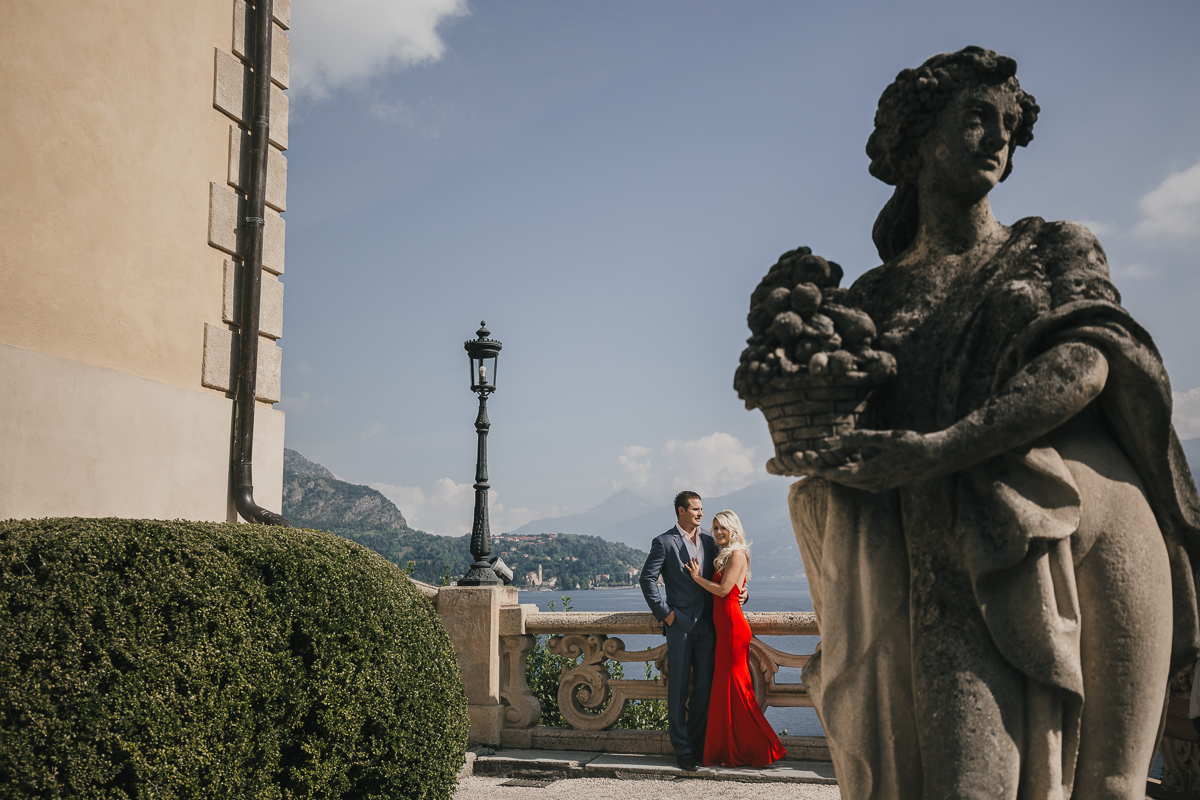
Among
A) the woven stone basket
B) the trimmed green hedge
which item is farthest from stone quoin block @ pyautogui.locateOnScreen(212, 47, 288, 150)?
the woven stone basket

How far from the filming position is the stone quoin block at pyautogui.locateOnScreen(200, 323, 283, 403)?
761cm

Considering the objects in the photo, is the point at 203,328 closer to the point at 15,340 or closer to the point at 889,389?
the point at 15,340

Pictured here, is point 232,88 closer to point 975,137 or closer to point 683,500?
point 683,500

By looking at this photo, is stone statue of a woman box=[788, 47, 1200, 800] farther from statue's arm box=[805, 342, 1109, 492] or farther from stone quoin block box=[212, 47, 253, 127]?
stone quoin block box=[212, 47, 253, 127]

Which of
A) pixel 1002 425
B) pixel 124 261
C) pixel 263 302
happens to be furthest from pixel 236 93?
pixel 1002 425

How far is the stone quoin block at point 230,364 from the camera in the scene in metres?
7.61

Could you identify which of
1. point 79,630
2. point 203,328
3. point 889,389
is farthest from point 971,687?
point 203,328

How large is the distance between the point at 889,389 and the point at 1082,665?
837mm

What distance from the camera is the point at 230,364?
7.81 metres

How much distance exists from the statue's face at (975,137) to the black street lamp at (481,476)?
7217 mm

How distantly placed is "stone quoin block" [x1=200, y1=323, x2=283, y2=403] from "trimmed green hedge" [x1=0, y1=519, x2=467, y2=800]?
9.07ft

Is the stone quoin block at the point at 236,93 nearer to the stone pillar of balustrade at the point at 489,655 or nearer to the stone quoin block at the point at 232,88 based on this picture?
the stone quoin block at the point at 232,88

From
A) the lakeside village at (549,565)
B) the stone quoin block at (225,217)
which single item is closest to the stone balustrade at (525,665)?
the stone quoin block at (225,217)

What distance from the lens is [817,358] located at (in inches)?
84.4
